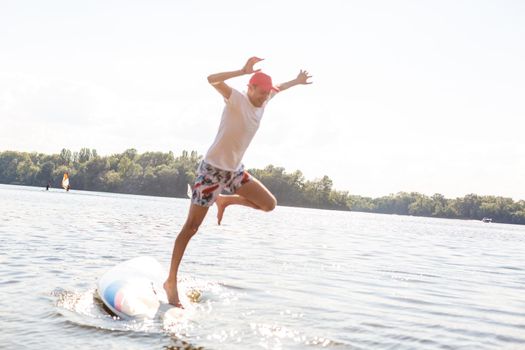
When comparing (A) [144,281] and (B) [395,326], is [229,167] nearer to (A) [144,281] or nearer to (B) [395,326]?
(A) [144,281]

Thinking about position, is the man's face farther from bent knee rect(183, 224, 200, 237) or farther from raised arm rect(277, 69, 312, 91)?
bent knee rect(183, 224, 200, 237)

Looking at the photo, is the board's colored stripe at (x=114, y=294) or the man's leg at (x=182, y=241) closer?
the board's colored stripe at (x=114, y=294)

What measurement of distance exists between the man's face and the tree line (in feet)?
429

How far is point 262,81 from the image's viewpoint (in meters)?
6.66

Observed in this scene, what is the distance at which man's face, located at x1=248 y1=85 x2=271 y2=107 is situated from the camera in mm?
6695

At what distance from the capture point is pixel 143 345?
5.52m

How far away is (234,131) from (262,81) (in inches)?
26.9

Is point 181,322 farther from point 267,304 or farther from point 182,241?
point 267,304

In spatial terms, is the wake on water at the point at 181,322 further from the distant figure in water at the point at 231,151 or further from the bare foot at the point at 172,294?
the distant figure in water at the point at 231,151

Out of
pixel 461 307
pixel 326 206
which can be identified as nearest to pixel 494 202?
pixel 326 206

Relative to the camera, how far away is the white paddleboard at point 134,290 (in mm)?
6816

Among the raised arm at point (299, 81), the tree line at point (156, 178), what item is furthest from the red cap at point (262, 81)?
the tree line at point (156, 178)

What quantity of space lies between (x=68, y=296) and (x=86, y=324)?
1.54 metres

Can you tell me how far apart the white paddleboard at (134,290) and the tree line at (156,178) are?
425 feet
